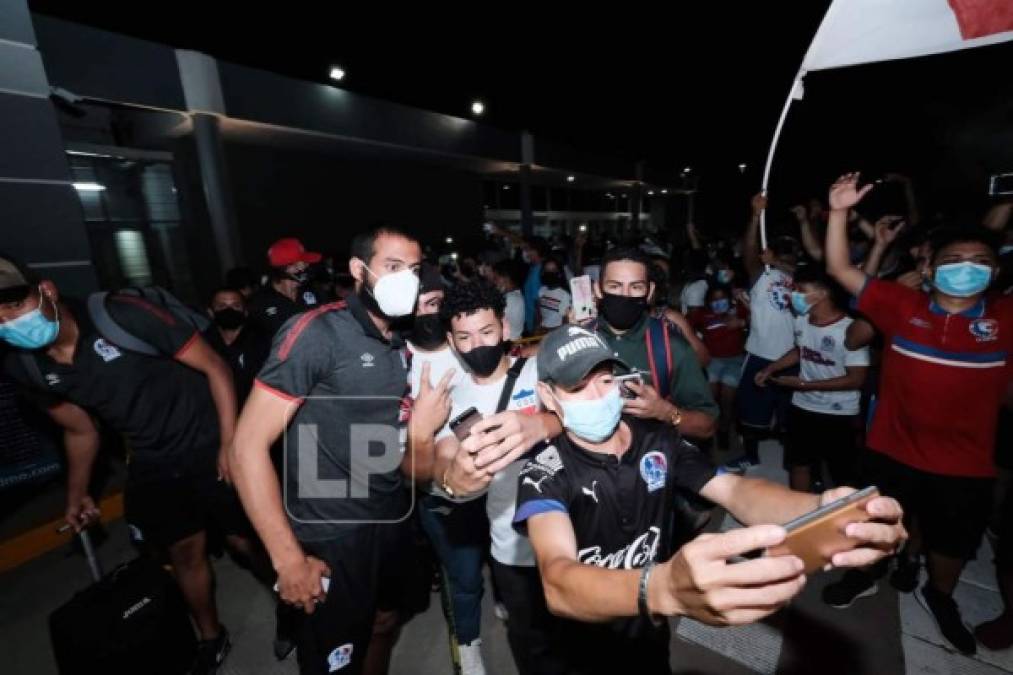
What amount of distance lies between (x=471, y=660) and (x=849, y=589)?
2478 mm

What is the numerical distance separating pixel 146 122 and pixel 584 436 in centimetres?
1184

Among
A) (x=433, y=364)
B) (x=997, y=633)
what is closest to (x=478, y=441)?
(x=433, y=364)

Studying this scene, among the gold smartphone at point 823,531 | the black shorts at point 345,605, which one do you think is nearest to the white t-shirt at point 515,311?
the black shorts at point 345,605

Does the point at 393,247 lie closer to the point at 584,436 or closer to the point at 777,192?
the point at 584,436

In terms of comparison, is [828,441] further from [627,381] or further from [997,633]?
[627,381]

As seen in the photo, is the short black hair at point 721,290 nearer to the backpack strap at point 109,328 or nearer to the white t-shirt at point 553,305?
the white t-shirt at point 553,305

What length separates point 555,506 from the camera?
1.52 meters

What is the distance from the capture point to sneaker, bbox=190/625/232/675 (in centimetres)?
271

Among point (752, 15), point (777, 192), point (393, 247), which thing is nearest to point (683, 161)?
point (777, 192)

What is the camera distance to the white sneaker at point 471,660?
102 inches

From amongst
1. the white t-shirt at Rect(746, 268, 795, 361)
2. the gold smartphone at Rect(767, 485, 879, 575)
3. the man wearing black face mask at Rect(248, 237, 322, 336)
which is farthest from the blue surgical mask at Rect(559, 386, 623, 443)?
the man wearing black face mask at Rect(248, 237, 322, 336)

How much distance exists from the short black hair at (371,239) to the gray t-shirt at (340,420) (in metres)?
0.23

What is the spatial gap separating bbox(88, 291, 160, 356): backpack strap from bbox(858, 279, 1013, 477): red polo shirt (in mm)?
4232

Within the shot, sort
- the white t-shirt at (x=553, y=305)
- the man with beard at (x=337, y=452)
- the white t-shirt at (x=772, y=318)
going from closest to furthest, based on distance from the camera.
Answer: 1. the man with beard at (x=337, y=452)
2. the white t-shirt at (x=772, y=318)
3. the white t-shirt at (x=553, y=305)
